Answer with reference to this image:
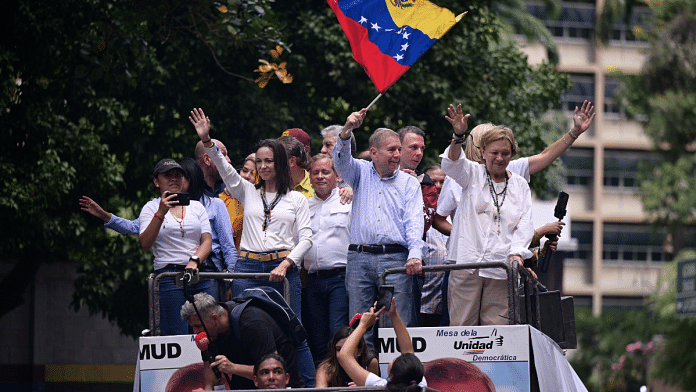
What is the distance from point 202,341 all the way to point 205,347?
0.05m

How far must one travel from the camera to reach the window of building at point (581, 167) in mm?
62688

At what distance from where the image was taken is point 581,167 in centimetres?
6291

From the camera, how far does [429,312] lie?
9000 mm

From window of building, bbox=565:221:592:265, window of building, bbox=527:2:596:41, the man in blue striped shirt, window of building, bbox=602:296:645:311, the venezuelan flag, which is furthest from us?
window of building, bbox=527:2:596:41

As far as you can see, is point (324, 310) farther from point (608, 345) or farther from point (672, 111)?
point (608, 345)

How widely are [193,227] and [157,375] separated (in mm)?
1262

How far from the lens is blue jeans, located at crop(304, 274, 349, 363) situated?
8789 mm

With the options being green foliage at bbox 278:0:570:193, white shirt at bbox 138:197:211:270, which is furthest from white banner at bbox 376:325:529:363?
green foliage at bbox 278:0:570:193

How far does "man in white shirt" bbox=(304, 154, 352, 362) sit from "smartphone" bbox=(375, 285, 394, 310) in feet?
3.18

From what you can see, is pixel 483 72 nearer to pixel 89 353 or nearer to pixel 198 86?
pixel 198 86

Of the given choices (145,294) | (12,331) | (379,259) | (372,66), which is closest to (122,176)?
(145,294)

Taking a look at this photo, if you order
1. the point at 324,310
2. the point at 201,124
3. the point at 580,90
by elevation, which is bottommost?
the point at 324,310

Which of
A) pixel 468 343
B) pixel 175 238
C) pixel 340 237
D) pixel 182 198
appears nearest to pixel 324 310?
pixel 340 237

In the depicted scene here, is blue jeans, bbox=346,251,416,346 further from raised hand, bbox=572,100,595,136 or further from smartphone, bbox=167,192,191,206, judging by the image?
raised hand, bbox=572,100,595,136
